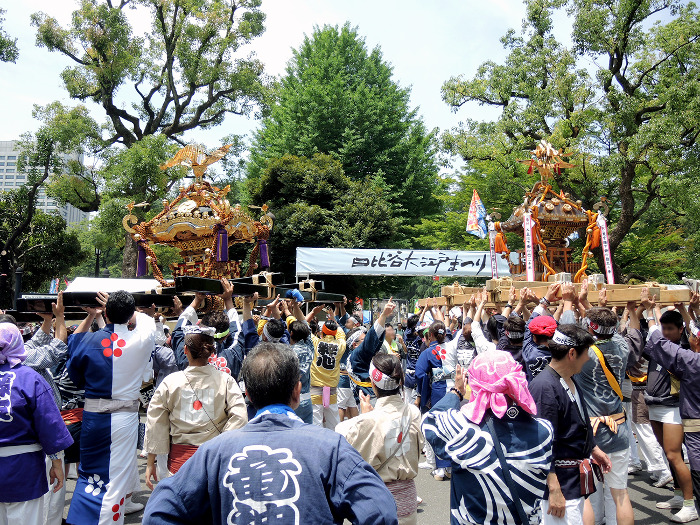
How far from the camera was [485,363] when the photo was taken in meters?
2.71

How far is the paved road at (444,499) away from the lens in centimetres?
510

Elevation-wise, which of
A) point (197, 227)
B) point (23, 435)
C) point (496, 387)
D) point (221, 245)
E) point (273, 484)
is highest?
point (197, 227)

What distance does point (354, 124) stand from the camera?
25328mm

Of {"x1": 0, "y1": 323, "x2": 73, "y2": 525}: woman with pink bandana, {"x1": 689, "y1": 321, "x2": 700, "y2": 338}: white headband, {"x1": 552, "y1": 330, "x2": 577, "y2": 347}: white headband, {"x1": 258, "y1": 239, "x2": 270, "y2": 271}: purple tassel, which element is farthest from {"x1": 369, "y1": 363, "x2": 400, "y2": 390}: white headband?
{"x1": 258, "y1": 239, "x2": 270, "y2": 271}: purple tassel

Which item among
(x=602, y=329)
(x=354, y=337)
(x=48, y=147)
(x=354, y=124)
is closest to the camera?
(x=602, y=329)

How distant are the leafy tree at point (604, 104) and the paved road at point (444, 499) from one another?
10765mm

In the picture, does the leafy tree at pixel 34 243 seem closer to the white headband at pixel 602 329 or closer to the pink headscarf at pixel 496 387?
the white headband at pixel 602 329

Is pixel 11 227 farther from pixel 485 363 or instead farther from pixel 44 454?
pixel 485 363

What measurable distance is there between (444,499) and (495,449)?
3.60 metres

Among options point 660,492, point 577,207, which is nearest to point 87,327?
point 660,492

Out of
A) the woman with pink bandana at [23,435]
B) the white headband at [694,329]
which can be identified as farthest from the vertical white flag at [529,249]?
the woman with pink bandana at [23,435]

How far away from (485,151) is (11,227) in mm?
18152

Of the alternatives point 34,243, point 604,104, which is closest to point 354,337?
point 604,104

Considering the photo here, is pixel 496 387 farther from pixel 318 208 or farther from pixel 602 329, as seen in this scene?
pixel 318 208
